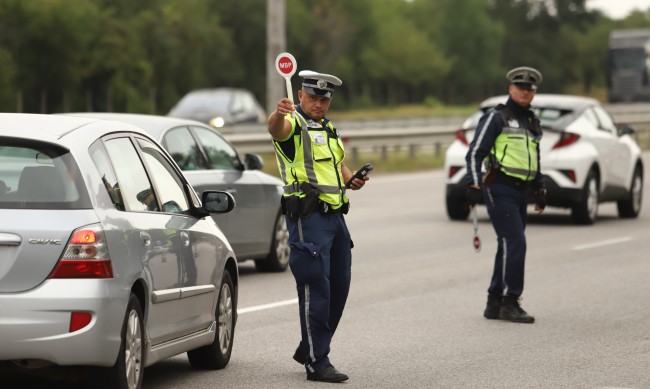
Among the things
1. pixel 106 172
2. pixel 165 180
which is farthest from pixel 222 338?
pixel 106 172

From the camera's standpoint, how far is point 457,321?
36.5 feet

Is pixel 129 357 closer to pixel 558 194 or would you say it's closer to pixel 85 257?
pixel 85 257

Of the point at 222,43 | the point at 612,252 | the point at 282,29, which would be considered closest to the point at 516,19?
the point at 222,43

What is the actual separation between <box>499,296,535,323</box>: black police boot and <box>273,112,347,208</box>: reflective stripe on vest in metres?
3.07

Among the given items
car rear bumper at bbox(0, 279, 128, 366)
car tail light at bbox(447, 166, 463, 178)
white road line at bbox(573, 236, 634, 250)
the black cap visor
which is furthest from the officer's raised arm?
car tail light at bbox(447, 166, 463, 178)

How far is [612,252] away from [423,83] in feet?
414

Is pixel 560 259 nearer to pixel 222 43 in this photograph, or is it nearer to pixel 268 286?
pixel 268 286

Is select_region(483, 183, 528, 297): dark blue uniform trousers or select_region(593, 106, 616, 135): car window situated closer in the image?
select_region(483, 183, 528, 297): dark blue uniform trousers

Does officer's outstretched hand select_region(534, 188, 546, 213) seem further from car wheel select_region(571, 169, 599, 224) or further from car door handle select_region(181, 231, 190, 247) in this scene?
car wheel select_region(571, 169, 599, 224)

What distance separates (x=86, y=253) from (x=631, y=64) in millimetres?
73963

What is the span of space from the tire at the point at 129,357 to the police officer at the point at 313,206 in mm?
1309

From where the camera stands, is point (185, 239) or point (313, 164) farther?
point (313, 164)

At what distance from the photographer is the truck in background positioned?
257 feet

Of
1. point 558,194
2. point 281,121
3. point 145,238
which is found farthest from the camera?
point 558,194
